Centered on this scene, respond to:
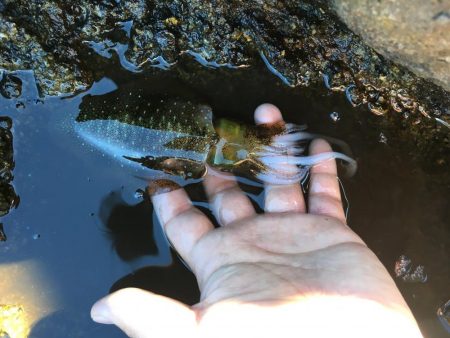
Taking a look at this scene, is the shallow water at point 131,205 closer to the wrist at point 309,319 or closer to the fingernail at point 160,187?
the fingernail at point 160,187

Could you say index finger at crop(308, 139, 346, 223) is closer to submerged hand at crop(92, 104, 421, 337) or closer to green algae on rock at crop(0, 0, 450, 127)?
submerged hand at crop(92, 104, 421, 337)

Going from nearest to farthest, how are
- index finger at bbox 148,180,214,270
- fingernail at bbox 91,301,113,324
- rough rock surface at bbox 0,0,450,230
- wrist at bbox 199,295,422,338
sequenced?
wrist at bbox 199,295,422,338 → fingernail at bbox 91,301,113,324 → index finger at bbox 148,180,214,270 → rough rock surface at bbox 0,0,450,230

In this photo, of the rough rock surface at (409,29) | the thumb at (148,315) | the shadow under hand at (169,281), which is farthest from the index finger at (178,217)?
the rough rock surface at (409,29)

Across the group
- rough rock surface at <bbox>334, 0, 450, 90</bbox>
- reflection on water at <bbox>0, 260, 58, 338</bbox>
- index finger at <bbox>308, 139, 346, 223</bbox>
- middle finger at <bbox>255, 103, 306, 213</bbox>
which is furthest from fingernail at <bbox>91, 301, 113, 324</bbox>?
rough rock surface at <bbox>334, 0, 450, 90</bbox>

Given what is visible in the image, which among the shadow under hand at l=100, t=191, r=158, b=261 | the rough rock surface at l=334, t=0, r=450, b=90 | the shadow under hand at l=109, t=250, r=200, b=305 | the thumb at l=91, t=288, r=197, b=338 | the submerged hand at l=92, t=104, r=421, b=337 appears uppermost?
the rough rock surface at l=334, t=0, r=450, b=90

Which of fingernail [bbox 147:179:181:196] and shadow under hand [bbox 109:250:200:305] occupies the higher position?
fingernail [bbox 147:179:181:196]

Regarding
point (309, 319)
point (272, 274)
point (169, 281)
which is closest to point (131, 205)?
point (169, 281)

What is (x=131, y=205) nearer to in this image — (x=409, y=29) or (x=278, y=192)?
(x=278, y=192)

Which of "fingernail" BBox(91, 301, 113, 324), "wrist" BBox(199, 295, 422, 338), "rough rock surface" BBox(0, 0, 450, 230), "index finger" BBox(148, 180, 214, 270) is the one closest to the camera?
"wrist" BBox(199, 295, 422, 338)
